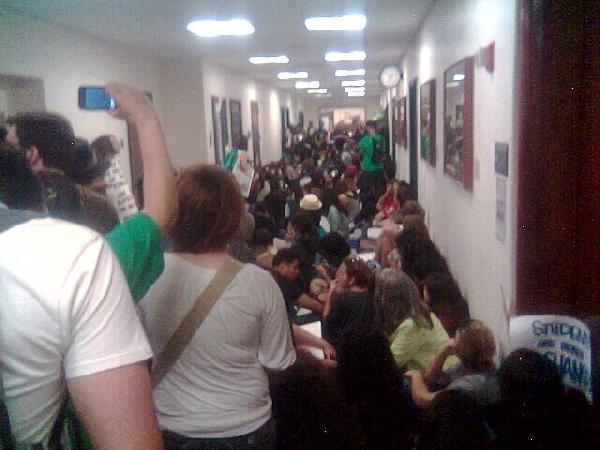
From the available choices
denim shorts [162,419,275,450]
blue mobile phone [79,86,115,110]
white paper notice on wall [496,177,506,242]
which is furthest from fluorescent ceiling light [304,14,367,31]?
denim shorts [162,419,275,450]

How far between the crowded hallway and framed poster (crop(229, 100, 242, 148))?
576 centimetres

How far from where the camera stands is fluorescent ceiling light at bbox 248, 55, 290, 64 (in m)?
9.95

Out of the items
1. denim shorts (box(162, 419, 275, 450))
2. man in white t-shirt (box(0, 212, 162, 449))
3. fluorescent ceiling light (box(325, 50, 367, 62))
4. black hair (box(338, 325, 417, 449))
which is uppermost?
fluorescent ceiling light (box(325, 50, 367, 62))

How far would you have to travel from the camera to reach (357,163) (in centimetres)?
1324

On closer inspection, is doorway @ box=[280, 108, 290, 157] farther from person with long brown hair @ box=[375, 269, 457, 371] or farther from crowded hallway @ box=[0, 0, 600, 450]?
person with long brown hair @ box=[375, 269, 457, 371]

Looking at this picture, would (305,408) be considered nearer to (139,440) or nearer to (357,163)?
(139,440)

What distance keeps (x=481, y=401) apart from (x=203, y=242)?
1.24m

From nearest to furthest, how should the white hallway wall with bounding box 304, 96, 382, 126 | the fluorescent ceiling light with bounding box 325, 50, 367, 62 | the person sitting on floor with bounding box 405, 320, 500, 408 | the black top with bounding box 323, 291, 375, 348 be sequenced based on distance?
1. the person sitting on floor with bounding box 405, 320, 500, 408
2. the black top with bounding box 323, 291, 375, 348
3. the fluorescent ceiling light with bounding box 325, 50, 367, 62
4. the white hallway wall with bounding box 304, 96, 382, 126

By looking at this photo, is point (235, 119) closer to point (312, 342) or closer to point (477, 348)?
point (312, 342)

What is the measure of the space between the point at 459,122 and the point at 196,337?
295 centimetres

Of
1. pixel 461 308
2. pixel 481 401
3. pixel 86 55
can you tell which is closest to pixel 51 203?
pixel 481 401

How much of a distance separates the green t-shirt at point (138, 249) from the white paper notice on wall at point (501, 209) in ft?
6.53

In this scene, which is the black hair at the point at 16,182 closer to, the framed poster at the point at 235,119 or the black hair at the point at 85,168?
the black hair at the point at 85,168

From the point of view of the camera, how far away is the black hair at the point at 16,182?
0.92 meters
